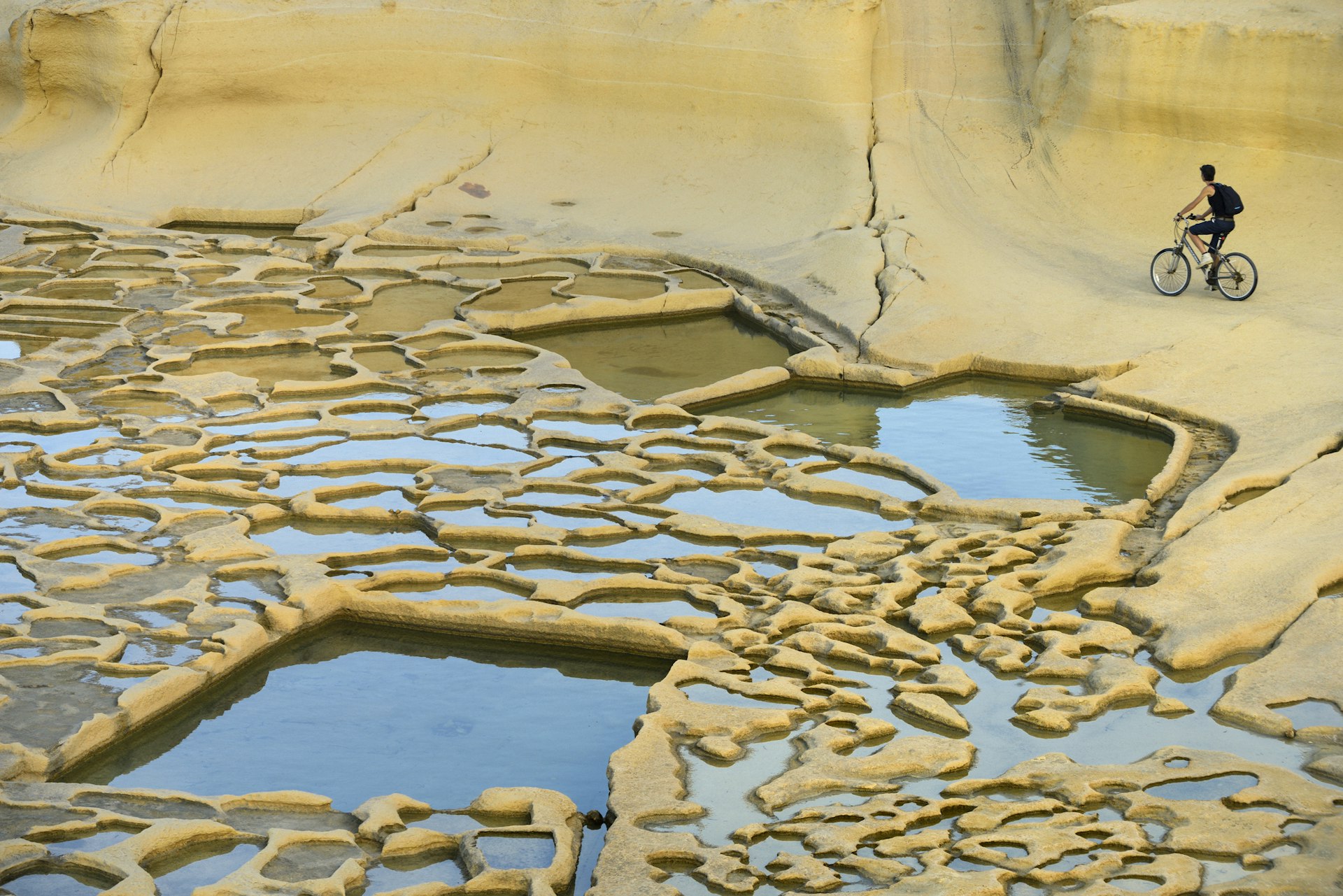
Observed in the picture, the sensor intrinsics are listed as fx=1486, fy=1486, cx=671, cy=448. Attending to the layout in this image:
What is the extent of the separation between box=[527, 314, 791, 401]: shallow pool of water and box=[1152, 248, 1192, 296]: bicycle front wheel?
8.97 ft

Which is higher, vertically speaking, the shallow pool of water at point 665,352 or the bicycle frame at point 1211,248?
the bicycle frame at point 1211,248

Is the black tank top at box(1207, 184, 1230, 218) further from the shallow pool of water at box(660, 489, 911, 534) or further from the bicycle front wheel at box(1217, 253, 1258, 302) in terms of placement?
the shallow pool of water at box(660, 489, 911, 534)

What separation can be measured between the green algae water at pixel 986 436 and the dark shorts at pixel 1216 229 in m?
1.93

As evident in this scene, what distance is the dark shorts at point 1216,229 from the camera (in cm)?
1051

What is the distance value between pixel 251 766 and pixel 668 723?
148 centimetres

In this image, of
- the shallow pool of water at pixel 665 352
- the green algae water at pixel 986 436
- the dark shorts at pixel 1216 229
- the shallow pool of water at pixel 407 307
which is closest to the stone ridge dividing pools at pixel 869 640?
the green algae water at pixel 986 436

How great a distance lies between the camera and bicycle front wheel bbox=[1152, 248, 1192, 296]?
35.1 feet

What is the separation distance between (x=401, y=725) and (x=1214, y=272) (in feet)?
24.2

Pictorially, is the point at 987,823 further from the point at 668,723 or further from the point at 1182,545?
the point at 1182,545

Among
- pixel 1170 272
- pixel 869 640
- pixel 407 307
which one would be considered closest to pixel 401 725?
pixel 869 640

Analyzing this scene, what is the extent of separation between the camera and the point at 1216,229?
34.5 feet

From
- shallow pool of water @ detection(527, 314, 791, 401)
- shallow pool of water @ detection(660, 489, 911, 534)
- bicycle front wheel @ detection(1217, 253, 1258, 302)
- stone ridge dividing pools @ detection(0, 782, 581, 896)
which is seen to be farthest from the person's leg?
stone ridge dividing pools @ detection(0, 782, 581, 896)

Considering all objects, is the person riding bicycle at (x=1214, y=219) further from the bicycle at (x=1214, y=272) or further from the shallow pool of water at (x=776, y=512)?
the shallow pool of water at (x=776, y=512)

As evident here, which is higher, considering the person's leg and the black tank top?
the black tank top
